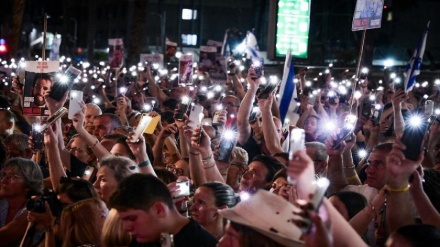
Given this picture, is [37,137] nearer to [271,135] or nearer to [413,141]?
[271,135]

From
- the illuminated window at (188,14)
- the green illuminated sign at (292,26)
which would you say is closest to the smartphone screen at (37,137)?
the green illuminated sign at (292,26)

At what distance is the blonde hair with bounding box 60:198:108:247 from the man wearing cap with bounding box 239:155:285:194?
1.66 meters

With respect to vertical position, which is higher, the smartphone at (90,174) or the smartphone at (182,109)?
the smartphone at (182,109)

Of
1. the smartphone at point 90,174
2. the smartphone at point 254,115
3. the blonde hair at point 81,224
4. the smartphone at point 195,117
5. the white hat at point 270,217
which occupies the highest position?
the smartphone at point 195,117

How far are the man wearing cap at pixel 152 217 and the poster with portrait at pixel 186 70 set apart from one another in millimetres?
10244

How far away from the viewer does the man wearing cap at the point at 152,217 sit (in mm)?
4695

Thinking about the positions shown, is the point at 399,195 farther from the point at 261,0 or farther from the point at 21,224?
the point at 261,0

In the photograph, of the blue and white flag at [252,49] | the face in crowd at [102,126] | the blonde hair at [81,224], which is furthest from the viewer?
the blue and white flag at [252,49]

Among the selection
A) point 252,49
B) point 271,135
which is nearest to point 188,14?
point 252,49

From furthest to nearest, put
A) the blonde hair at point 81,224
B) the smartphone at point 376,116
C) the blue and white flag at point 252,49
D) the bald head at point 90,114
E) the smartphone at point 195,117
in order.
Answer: the blue and white flag at point 252,49 → the bald head at point 90,114 → the smartphone at point 376,116 → the smartphone at point 195,117 → the blonde hair at point 81,224

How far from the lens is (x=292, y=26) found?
16.0m

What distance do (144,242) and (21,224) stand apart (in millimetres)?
2065

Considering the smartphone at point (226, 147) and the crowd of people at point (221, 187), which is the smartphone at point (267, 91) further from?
the smartphone at point (226, 147)

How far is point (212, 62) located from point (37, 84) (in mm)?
9801
